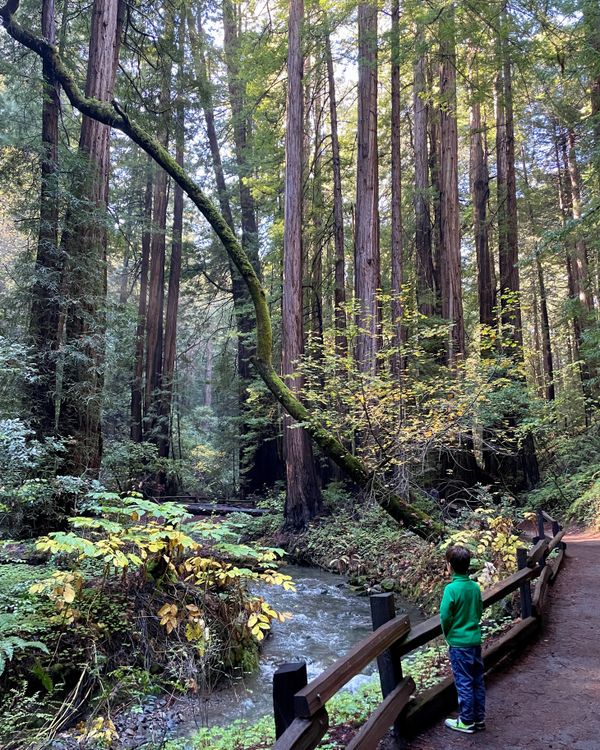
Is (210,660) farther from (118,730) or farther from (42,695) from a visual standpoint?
(42,695)

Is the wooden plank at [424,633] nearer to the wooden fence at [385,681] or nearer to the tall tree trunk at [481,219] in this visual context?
the wooden fence at [385,681]

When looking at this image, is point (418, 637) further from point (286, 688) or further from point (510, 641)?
point (510, 641)

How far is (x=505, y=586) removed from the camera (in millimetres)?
5004

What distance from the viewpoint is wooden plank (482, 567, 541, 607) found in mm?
4651

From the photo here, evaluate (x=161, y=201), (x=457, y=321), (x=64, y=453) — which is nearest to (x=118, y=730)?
(x=64, y=453)

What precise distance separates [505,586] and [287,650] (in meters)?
4.02

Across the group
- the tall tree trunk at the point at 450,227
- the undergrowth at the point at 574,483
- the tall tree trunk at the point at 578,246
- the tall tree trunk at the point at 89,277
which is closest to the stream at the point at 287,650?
the tall tree trunk at the point at 89,277

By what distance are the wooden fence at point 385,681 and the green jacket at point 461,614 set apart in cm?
22

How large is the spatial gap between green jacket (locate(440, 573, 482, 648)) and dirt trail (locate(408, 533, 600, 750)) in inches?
25.9

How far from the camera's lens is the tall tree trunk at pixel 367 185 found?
13.7 m

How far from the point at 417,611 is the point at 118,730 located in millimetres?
5883

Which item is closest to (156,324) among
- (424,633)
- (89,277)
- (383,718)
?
(89,277)

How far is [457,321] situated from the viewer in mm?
15383

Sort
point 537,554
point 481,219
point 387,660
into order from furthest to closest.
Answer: point 481,219 → point 537,554 → point 387,660
